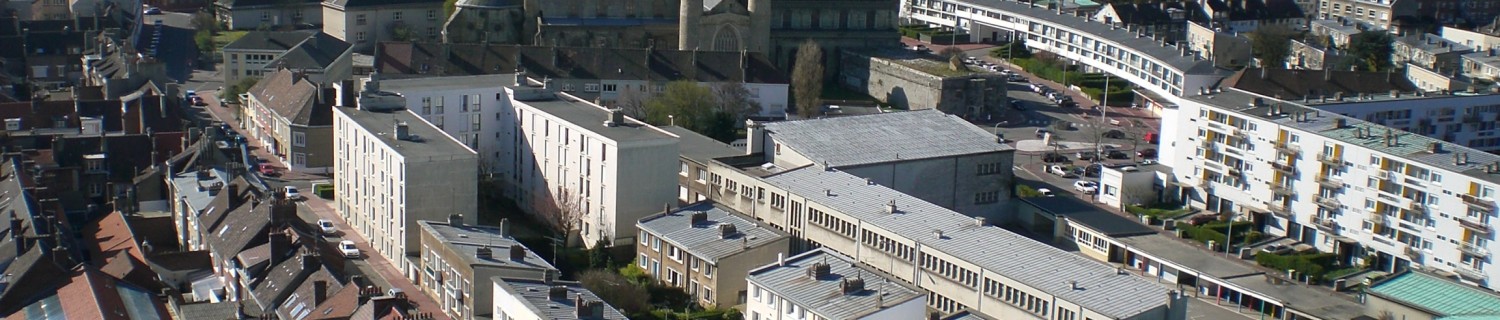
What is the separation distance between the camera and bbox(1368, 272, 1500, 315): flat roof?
4681 cm

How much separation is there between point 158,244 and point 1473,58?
62.3 meters

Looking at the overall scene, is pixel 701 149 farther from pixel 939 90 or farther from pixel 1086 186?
pixel 939 90

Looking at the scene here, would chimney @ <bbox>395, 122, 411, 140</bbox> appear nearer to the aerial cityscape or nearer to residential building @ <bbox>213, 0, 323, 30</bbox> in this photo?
the aerial cityscape

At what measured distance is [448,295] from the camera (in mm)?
45656

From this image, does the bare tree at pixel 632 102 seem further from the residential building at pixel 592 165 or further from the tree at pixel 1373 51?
the tree at pixel 1373 51

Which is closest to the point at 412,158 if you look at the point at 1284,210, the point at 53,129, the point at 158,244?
the point at 158,244

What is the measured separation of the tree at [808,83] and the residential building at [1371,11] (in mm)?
40772

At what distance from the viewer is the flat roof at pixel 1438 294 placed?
46812 millimetres

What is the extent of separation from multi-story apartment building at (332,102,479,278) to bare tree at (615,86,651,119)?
1495cm

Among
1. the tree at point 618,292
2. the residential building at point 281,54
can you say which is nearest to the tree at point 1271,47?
the residential building at point 281,54

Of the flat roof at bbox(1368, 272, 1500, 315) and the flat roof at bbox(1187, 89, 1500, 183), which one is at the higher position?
the flat roof at bbox(1187, 89, 1500, 183)

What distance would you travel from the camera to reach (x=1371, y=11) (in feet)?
352

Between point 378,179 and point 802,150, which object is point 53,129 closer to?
point 378,179

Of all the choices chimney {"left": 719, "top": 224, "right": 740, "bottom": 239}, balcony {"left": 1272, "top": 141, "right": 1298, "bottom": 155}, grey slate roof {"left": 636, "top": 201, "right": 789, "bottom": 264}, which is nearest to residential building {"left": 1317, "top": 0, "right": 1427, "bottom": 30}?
balcony {"left": 1272, "top": 141, "right": 1298, "bottom": 155}
